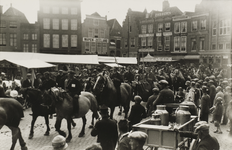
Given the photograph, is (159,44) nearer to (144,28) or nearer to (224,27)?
(144,28)

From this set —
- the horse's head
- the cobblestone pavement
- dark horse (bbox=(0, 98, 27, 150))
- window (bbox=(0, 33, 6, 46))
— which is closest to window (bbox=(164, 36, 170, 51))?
window (bbox=(0, 33, 6, 46))

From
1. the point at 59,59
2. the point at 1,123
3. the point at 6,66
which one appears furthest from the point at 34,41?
the point at 1,123

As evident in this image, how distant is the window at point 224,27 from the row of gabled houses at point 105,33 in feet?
0.45

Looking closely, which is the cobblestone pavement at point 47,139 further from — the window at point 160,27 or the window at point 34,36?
the window at point 160,27

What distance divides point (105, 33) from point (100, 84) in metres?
40.5

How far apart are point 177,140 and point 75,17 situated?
41021 mm

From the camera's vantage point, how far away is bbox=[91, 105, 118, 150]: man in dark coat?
546cm

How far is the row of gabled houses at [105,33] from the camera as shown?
39594 mm

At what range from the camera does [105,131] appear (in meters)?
5.48

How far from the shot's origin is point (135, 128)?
17.8 feet

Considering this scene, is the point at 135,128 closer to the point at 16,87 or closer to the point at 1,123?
the point at 1,123

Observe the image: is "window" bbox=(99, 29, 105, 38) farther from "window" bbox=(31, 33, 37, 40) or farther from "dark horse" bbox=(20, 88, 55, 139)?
"dark horse" bbox=(20, 88, 55, 139)

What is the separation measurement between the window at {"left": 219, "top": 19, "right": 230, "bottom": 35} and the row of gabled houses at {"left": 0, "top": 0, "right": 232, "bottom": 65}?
138 mm

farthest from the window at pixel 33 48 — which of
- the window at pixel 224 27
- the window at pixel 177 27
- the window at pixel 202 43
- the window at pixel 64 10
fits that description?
the window at pixel 224 27
